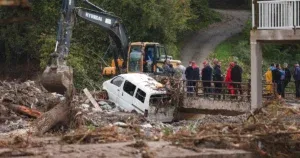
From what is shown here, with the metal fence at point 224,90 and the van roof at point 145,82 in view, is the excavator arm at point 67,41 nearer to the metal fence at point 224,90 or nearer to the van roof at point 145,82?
the van roof at point 145,82

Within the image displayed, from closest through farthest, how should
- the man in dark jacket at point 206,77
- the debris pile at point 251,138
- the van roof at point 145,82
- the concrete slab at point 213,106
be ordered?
1. the debris pile at point 251,138
2. the concrete slab at point 213,106
3. the van roof at point 145,82
4. the man in dark jacket at point 206,77

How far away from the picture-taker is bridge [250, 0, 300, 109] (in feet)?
71.2

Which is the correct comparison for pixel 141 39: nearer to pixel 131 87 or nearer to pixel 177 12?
pixel 177 12

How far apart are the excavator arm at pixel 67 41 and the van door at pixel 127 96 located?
288cm

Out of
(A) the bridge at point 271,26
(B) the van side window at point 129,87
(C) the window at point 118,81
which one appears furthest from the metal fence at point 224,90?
(C) the window at point 118,81

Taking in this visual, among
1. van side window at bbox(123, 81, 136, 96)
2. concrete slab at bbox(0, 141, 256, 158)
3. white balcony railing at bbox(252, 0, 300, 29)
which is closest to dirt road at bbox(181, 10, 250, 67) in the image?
van side window at bbox(123, 81, 136, 96)

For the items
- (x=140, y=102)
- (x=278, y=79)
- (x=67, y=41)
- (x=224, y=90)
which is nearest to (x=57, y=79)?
(x=67, y=41)

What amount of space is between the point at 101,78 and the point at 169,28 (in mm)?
6863

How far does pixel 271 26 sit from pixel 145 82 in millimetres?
6349

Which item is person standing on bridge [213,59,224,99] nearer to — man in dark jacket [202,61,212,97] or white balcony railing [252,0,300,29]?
man in dark jacket [202,61,212,97]

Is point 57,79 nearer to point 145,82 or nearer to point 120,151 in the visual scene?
point 145,82

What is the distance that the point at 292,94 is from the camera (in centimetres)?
2748

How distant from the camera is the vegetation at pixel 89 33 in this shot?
38.7 meters

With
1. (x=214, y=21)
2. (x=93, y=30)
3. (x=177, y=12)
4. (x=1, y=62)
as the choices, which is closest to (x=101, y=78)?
(x=93, y=30)
